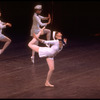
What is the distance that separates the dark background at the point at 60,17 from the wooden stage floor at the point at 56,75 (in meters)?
3.85

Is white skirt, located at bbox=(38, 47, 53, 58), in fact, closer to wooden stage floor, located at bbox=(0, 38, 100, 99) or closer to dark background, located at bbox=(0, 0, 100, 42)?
wooden stage floor, located at bbox=(0, 38, 100, 99)

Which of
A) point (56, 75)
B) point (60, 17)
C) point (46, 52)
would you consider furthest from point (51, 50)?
point (60, 17)

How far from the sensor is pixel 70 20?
27781 millimetres

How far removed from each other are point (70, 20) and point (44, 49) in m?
18.0

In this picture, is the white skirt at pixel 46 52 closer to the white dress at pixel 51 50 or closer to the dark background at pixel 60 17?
the white dress at pixel 51 50

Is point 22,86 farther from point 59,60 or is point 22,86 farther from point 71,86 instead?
point 59,60

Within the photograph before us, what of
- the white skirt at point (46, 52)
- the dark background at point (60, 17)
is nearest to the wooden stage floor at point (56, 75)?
the white skirt at point (46, 52)

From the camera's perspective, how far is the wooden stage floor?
9.62m

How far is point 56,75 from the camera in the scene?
460 inches

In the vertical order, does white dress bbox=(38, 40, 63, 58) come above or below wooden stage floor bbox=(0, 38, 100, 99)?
above

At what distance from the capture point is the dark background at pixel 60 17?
21947mm

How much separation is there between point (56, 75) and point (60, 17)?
56.4 feet

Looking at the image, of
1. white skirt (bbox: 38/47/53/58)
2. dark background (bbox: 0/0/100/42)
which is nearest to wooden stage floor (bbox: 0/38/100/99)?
white skirt (bbox: 38/47/53/58)

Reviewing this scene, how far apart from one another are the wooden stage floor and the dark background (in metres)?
3.85
